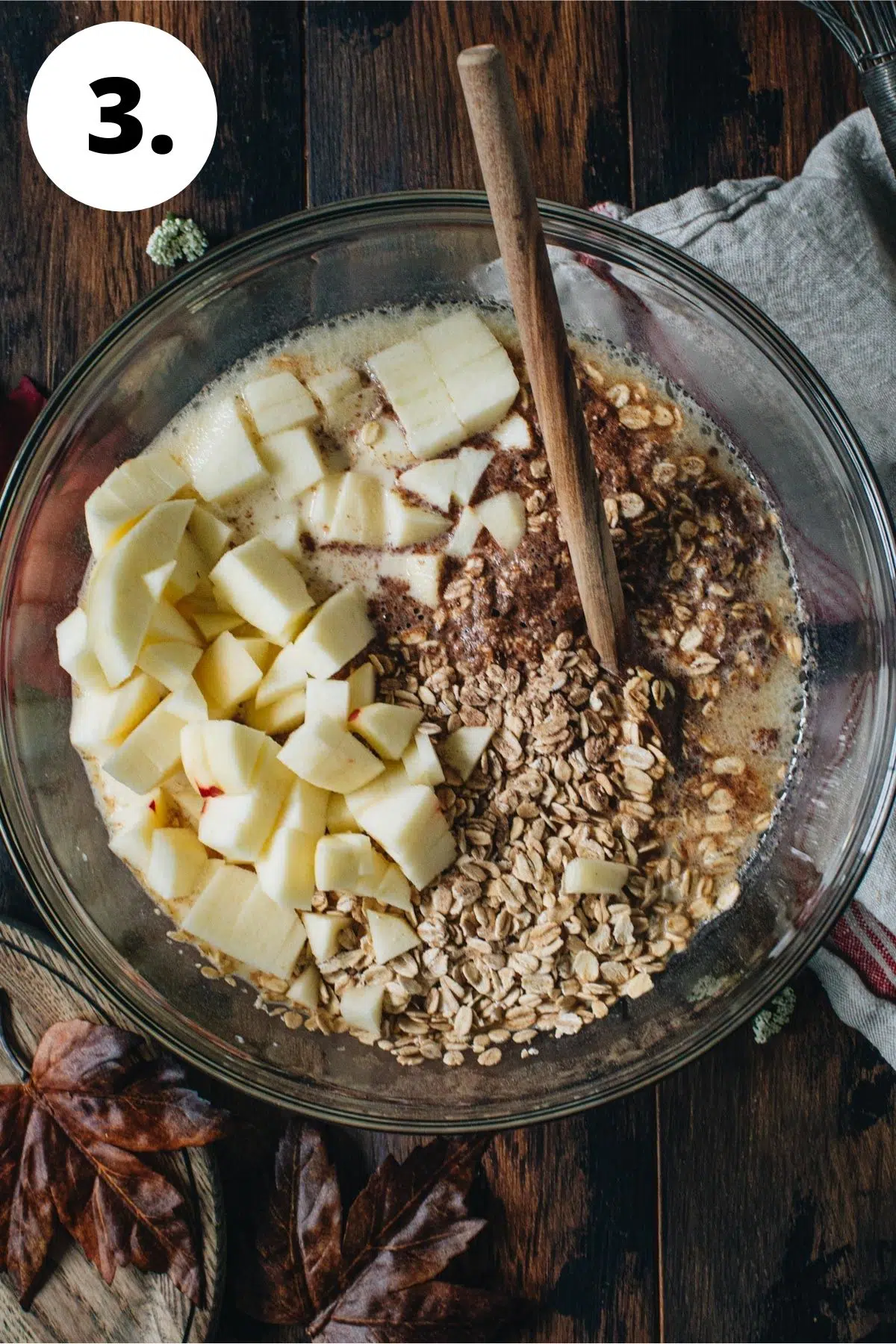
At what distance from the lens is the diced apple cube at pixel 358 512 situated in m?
1.18

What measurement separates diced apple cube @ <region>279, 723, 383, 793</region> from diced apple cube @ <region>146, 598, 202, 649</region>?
6.3 inches

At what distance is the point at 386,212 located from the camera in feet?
3.98

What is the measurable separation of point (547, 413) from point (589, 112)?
2.17ft

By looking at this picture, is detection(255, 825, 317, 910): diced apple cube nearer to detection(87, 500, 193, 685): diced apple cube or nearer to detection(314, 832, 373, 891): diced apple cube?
detection(314, 832, 373, 891): diced apple cube

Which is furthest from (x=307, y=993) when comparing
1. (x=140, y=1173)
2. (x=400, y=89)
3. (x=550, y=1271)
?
(x=400, y=89)

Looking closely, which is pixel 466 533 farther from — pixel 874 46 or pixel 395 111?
pixel 874 46

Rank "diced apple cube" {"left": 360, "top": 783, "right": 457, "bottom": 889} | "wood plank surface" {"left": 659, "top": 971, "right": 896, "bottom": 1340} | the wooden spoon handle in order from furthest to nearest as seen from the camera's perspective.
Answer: "wood plank surface" {"left": 659, "top": 971, "right": 896, "bottom": 1340}, "diced apple cube" {"left": 360, "top": 783, "right": 457, "bottom": 889}, the wooden spoon handle

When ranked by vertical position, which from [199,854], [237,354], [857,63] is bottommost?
[199,854]

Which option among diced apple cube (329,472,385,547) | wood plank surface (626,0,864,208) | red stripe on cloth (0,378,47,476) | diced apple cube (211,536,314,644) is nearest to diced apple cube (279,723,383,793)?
diced apple cube (211,536,314,644)

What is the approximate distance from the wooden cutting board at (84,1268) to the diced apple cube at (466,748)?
50 cm

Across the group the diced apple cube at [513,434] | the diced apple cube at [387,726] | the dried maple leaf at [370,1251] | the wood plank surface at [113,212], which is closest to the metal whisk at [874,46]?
the diced apple cube at [513,434]

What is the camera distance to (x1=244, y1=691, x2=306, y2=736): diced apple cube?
3.80 ft

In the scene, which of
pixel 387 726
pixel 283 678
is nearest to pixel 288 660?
pixel 283 678

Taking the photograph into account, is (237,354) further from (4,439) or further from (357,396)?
(4,439)
